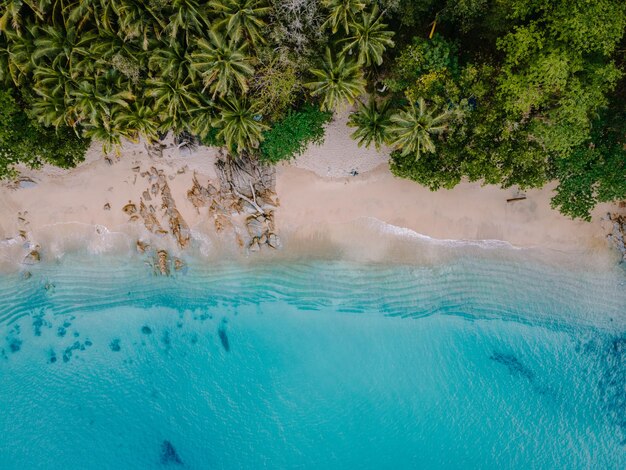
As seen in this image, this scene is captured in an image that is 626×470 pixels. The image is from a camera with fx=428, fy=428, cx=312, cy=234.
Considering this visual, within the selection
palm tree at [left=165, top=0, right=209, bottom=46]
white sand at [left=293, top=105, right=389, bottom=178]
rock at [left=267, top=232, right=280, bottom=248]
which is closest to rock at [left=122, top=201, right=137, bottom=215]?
rock at [left=267, top=232, right=280, bottom=248]

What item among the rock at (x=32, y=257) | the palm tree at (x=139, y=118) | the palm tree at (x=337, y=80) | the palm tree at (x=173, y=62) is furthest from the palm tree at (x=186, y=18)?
the rock at (x=32, y=257)

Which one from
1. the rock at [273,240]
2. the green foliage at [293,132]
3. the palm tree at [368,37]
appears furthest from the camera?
the rock at [273,240]

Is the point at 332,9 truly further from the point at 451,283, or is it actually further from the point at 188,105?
the point at 451,283

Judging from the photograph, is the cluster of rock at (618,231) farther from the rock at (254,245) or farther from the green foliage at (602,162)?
the rock at (254,245)

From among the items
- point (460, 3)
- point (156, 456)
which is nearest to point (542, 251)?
point (460, 3)

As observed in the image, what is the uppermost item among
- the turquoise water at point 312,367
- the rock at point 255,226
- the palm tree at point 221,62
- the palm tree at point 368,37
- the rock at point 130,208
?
the palm tree at point 368,37

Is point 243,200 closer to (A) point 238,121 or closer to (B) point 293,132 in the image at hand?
(B) point 293,132

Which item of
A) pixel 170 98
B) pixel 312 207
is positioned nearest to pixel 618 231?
pixel 312 207
